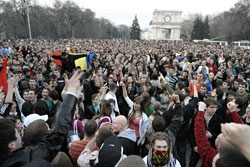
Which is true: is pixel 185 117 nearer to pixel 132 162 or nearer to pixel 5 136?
pixel 132 162

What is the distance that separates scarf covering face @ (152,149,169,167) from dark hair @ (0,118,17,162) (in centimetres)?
161

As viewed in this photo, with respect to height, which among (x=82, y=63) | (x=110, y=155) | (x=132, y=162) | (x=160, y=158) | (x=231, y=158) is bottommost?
(x=160, y=158)

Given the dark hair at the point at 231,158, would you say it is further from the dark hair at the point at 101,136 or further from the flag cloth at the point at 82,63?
the flag cloth at the point at 82,63

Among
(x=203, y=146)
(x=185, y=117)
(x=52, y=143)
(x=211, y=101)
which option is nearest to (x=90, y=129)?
(x=52, y=143)

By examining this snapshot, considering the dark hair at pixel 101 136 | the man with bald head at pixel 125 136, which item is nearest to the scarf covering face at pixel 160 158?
the man with bald head at pixel 125 136

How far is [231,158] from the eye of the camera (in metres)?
1.31

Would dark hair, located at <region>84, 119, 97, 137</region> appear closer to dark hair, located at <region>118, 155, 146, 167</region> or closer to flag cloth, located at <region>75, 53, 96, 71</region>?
dark hair, located at <region>118, 155, 146, 167</region>

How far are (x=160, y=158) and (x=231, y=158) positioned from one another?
3.69 ft

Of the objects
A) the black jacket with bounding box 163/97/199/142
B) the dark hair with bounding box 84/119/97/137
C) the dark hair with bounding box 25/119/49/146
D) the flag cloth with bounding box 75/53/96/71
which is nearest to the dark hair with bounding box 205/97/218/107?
the black jacket with bounding box 163/97/199/142

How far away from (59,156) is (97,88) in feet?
14.4

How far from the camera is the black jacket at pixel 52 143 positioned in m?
1.54

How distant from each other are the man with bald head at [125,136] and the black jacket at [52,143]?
1122 mm

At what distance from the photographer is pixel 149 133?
3648 mm

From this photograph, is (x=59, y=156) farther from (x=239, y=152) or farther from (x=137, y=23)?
(x=137, y=23)
